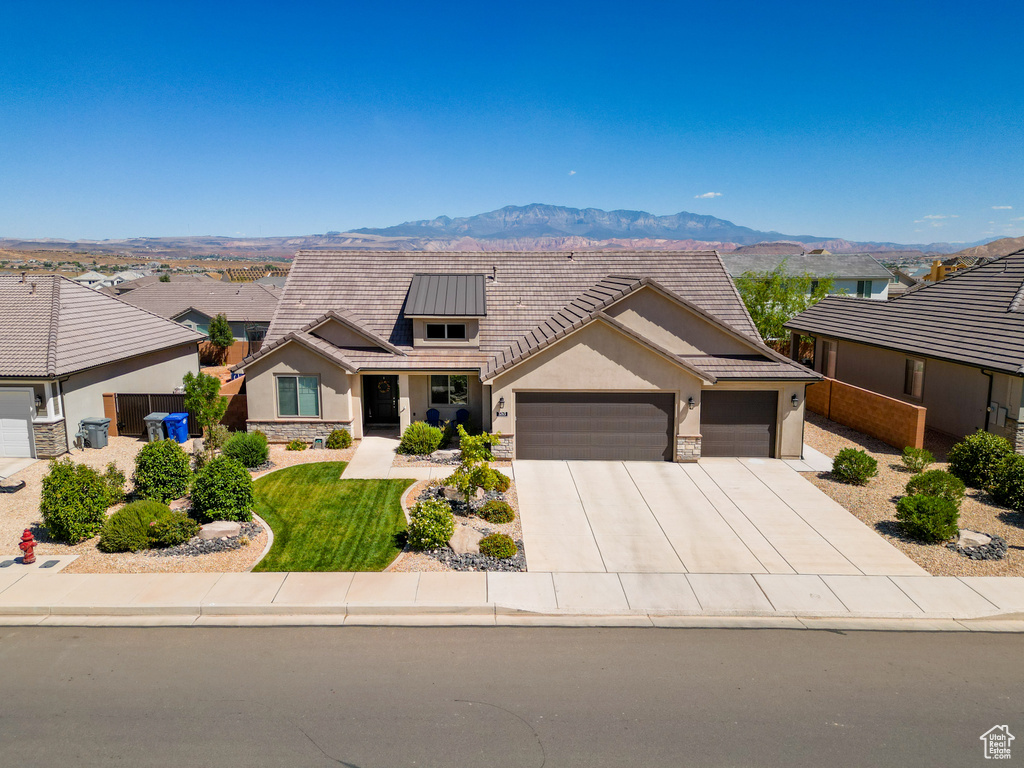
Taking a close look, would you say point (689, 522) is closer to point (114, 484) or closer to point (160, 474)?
point (160, 474)

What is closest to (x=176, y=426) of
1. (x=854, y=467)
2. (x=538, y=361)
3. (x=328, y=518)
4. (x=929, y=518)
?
(x=328, y=518)

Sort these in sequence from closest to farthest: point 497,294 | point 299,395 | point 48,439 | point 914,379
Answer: point 48,439
point 299,395
point 914,379
point 497,294

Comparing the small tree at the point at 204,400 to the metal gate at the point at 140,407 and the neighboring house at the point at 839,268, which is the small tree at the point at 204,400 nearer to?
the metal gate at the point at 140,407

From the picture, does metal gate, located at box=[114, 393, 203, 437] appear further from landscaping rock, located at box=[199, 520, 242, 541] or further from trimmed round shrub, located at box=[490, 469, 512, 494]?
trimmed round shrub, located at box=[490, 469, 512, 494]

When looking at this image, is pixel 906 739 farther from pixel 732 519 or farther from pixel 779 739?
pixel 732 519

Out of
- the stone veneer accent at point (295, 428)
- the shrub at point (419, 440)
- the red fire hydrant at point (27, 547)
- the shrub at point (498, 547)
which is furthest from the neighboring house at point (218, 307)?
the shrub at point (498, 547)

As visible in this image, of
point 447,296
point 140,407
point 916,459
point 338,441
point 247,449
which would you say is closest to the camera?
point 916,459

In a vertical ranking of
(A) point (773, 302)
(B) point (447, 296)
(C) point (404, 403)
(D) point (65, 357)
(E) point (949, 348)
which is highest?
(B) point (447, 296)
